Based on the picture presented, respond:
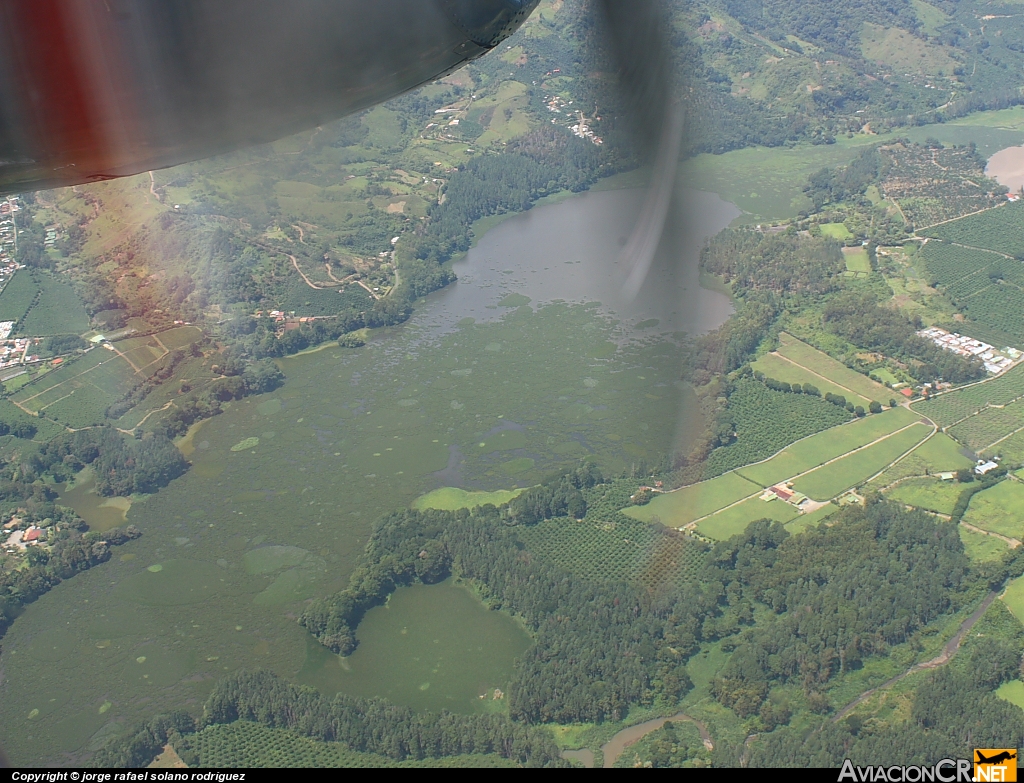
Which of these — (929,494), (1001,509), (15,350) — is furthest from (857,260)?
(15,350)

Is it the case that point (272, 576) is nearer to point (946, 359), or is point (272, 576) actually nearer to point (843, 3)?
point (946, 359)

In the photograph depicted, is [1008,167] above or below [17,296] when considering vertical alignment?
below

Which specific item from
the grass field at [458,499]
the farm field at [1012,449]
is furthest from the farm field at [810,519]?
the grass field at [458,499]

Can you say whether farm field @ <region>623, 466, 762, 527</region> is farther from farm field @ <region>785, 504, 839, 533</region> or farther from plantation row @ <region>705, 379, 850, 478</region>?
farm field @ <region>785, 504, 839, 533</region>

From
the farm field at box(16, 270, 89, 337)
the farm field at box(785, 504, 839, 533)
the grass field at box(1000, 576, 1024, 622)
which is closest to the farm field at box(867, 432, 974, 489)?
the farm field at box(785, 504, 839, 533)

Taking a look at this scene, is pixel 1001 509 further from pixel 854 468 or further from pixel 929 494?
pixel 854 468

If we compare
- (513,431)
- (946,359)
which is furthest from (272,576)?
(946,359)

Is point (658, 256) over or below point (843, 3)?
below
